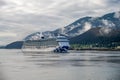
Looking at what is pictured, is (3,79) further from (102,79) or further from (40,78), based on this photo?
(102,79)

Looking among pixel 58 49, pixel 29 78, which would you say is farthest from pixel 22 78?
pixel 58 49

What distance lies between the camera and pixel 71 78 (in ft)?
139

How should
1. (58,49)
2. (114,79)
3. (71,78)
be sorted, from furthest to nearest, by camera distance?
(58,49), (71,78), (114,79)

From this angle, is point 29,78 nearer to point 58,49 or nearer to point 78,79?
point 78,79

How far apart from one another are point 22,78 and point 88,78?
862 cm

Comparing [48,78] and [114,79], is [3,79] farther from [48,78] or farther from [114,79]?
[114,79]

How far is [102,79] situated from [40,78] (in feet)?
26.7

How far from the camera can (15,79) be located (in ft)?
139

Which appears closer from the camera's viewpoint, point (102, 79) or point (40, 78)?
point (102, 79)

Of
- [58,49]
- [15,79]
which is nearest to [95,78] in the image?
[15,79]

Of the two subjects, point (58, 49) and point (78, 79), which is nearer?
point (78, 79)

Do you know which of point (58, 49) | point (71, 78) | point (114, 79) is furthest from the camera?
point (58, 49)

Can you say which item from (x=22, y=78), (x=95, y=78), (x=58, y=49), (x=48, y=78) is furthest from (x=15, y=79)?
(x=58, y=49)

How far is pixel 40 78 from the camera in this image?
42.9m
